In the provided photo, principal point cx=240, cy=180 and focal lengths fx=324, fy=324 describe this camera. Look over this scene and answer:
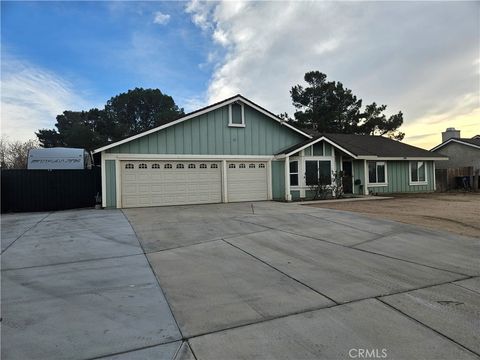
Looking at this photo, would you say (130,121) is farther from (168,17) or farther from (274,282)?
(274,282)

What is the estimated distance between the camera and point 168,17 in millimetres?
12477

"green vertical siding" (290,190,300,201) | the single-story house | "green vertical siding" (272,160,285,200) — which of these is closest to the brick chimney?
the single-story house

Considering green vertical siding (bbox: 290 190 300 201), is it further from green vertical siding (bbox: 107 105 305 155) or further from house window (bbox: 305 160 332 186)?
green vertical siding (bbox: 107 105 305 155)

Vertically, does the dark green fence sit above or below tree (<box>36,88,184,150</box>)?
below

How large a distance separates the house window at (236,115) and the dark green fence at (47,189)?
7.11m

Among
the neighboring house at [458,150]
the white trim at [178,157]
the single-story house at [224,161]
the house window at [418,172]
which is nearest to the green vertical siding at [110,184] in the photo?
the single-story house at [224,161]

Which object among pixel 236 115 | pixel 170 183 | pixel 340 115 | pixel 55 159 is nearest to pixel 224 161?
pixel 236 115

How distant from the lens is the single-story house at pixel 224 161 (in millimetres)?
14555

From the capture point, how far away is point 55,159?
1695 centimetres

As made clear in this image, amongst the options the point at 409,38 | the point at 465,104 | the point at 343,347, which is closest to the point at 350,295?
the point at 343,347

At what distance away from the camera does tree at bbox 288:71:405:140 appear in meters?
34.5

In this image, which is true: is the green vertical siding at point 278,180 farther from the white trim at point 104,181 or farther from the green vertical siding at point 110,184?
the white trim at point 104,181

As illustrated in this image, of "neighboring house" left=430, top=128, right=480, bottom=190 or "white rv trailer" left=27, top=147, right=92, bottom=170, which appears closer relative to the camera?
"white rv trailer" left=27, top=147, right=92, bottom=170

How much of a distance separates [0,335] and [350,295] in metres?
3.62
